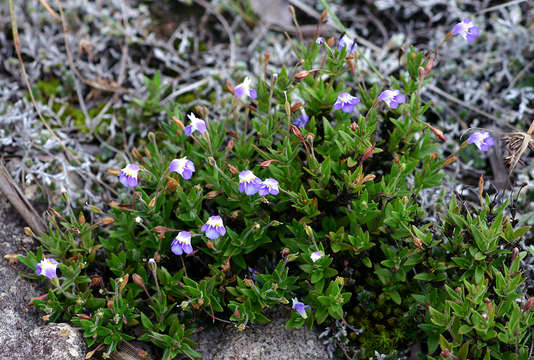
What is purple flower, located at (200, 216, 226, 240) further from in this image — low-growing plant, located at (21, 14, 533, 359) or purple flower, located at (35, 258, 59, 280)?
purple flower, located at (35, 258, 59, 280)

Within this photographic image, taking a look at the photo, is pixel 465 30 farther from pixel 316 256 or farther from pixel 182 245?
pixel 182 245

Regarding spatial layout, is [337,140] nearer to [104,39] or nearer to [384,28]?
[384,28]

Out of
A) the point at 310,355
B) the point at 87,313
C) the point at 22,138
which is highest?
the point at 22,138

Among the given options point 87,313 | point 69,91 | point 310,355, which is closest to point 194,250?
point 87,313

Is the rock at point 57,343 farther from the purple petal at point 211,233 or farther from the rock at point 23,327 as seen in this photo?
the purple petal at point 211,233

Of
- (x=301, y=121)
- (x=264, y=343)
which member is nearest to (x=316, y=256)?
(x=264, y=343)

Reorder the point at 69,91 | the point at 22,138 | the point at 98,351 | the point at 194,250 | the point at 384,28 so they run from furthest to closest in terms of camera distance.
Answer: the point at 384,28 → the point at 69,91 → the point at 22,138 → the point at 194,250 → the point at 98,351
